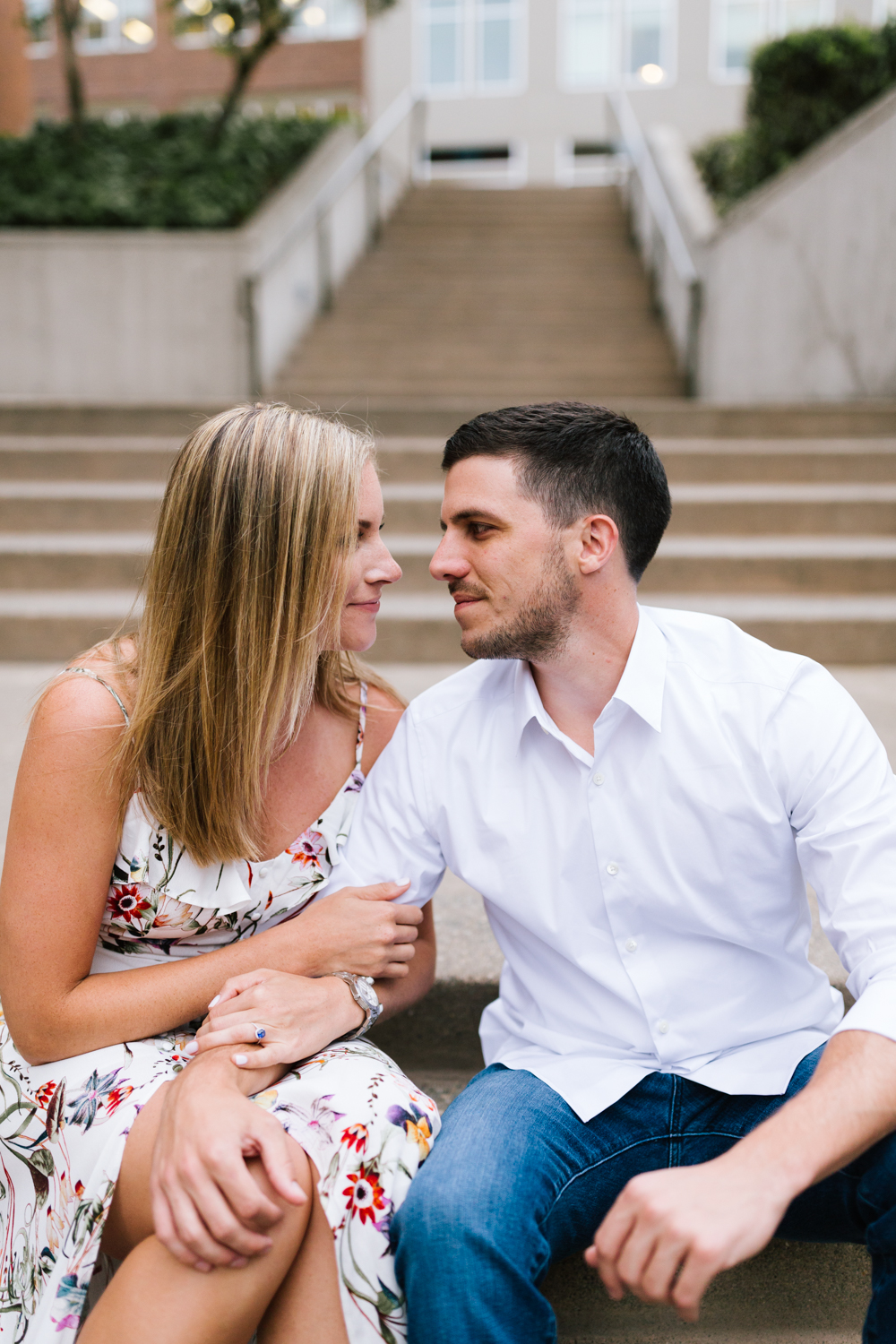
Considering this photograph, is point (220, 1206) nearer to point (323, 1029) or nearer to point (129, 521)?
point (323, 1029)

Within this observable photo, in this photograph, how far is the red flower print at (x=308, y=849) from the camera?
170 centimetres

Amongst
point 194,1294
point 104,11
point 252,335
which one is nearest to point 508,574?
point 194,1294

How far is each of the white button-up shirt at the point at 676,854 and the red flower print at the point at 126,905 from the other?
19.6 inches

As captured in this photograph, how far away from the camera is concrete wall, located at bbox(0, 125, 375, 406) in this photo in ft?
28.8

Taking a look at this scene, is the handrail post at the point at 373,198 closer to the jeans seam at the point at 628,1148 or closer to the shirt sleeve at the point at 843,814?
the shirt sleeve at the point at 843,814

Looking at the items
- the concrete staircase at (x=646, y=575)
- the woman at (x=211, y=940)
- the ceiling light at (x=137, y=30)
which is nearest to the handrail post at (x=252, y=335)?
the concrete staircase at (x=646, y=575)

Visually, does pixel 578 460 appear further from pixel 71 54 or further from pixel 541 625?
pixel 71 54

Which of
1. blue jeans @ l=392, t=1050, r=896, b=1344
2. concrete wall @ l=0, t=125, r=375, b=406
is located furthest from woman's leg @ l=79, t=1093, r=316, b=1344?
concrete wall @ l=0, t=125, r=375, b=406

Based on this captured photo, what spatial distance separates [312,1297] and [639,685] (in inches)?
37.5

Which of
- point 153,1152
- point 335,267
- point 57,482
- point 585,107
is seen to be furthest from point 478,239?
point 153,1152

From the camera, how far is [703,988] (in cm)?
157

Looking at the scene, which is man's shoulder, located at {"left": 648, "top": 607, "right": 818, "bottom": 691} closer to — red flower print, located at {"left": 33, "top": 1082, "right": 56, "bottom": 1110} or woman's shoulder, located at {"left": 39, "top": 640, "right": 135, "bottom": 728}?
woman's shoulder, located at {"left": 39, "top": 640, "right": 135, "bottom": 728}

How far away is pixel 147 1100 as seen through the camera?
1.42 meters

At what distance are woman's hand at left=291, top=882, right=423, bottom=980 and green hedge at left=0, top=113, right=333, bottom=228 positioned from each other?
8705 millimetres
